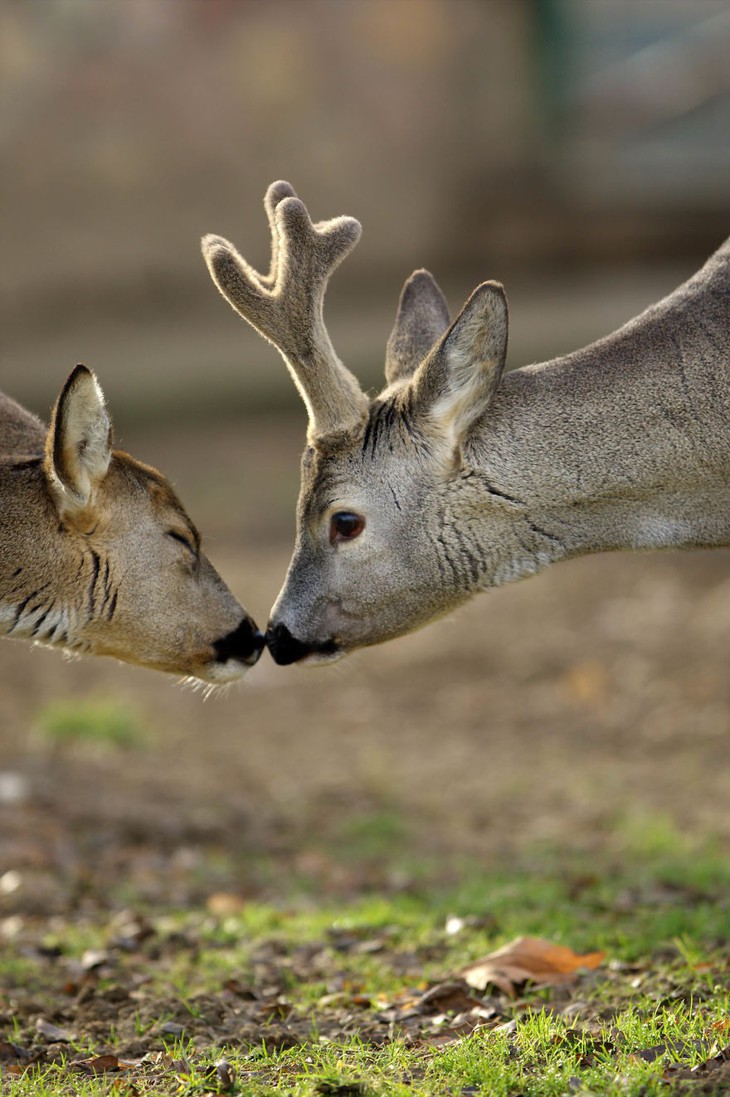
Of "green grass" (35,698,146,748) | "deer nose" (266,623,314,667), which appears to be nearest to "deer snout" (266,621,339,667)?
"deer nose" (266,623,314,667)

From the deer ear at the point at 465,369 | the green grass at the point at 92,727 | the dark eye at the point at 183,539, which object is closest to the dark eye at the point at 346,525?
the deer ear at the point at 465,369

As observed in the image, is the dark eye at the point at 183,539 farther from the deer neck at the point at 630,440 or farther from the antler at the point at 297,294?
the deer neck at the point at 630,440

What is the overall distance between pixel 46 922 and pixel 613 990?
8.39 feet

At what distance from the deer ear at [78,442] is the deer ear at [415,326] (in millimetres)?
1338

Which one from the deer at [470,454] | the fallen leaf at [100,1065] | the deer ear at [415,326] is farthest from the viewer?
the deer ear at [415,326]

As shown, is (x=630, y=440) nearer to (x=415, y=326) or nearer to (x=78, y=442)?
(x=415, y=326)

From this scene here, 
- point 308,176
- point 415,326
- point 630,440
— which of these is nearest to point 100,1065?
point 630,440

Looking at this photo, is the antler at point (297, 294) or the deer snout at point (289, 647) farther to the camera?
the deer snout at point (289, 647)

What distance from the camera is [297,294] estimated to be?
5816 millimetres

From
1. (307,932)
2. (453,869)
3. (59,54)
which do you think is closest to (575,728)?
(453,869)

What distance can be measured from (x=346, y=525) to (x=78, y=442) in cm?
106

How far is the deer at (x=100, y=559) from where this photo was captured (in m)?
5.61

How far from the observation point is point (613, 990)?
544 cm

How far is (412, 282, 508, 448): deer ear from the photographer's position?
5523 mm
